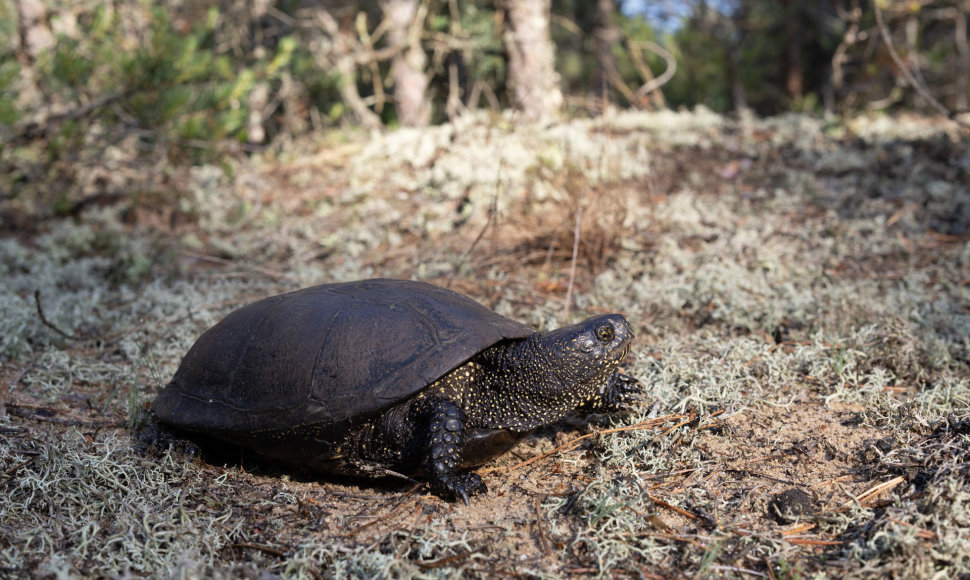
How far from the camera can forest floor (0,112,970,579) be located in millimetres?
2062

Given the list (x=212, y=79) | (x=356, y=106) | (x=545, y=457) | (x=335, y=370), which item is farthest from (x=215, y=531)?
(x=356, y=106)

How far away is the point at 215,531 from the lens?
7.06ft

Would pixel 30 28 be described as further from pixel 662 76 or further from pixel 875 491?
pixel 875 491

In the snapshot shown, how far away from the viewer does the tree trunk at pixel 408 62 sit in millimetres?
8617

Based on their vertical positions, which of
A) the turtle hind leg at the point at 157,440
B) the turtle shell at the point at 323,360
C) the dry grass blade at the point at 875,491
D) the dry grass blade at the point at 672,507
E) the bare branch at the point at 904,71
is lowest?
the dry grass blade at the point at 672,507

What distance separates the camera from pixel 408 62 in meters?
9.01

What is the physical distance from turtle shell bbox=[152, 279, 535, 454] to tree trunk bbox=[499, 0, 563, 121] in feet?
15.9

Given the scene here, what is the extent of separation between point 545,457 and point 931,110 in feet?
31.3

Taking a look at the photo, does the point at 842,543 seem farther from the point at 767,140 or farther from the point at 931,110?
the point at 931,110

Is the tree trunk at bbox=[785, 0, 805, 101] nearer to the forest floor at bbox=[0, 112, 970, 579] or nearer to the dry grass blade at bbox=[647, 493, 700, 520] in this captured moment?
the forest floor at bbox=[0, 112, 970, 579]

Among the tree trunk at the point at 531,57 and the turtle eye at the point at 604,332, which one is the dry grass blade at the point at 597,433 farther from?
the tree trunk at the point at 531,57

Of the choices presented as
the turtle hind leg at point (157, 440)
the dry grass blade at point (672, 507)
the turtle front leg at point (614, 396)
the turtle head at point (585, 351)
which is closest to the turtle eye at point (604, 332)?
the turtle head at point (585, 351)

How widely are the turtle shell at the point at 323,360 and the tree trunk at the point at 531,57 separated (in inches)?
190

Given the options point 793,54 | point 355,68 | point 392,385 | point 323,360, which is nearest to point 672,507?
point 392,385
